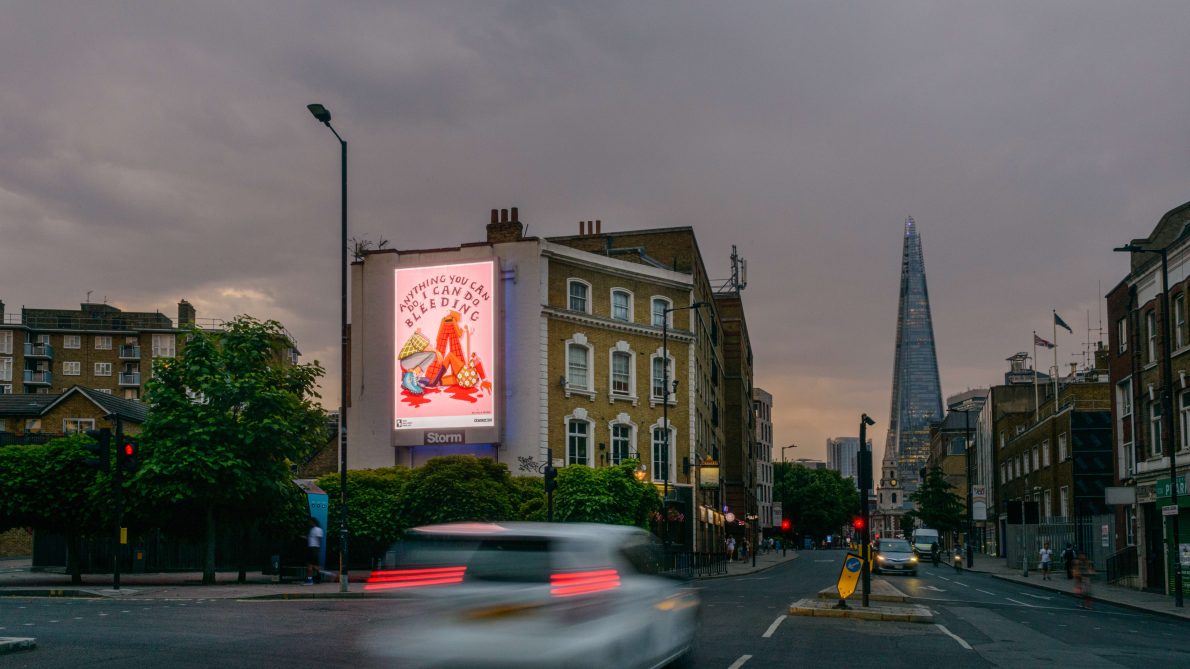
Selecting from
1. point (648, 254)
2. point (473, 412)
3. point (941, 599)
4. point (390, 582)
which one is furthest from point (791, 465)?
point (390, 582)

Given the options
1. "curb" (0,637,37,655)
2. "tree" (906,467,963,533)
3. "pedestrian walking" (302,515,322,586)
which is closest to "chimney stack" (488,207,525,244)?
"pedestrian walking" (302,515,322,586)

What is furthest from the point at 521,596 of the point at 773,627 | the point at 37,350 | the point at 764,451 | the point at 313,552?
the point at 764,451

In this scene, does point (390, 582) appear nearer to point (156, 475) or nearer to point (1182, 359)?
point (156, 475)

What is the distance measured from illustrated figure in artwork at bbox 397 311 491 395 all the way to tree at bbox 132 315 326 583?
1365 cm

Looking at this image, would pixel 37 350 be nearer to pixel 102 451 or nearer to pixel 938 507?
pixel 102 451

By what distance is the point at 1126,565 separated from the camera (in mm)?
41906

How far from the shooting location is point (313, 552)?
40438 mm

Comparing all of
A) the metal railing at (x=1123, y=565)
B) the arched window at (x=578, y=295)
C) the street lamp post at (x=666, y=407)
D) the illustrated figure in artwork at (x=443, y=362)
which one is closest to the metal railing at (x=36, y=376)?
the illustrated figure in artwork at (x=443, y=362)

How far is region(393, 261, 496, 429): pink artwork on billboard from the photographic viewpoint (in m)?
48.5

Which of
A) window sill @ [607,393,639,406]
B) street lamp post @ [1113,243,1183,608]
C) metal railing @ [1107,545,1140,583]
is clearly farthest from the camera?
window sill @ [607,393,639,406]

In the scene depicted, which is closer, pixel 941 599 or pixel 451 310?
pixel 941 599

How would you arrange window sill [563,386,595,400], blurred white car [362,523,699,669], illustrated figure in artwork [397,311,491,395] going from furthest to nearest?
window sill [563,386,595,400] → illustrated figure in artwork [397,311,491,395] → blurred white car [362,523,699,669]

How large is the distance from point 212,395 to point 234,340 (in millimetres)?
2074

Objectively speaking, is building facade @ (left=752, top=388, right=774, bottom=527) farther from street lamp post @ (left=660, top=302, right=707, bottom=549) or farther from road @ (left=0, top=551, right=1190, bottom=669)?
road @ (left=0, top=551, right=1190, bottom=669)
